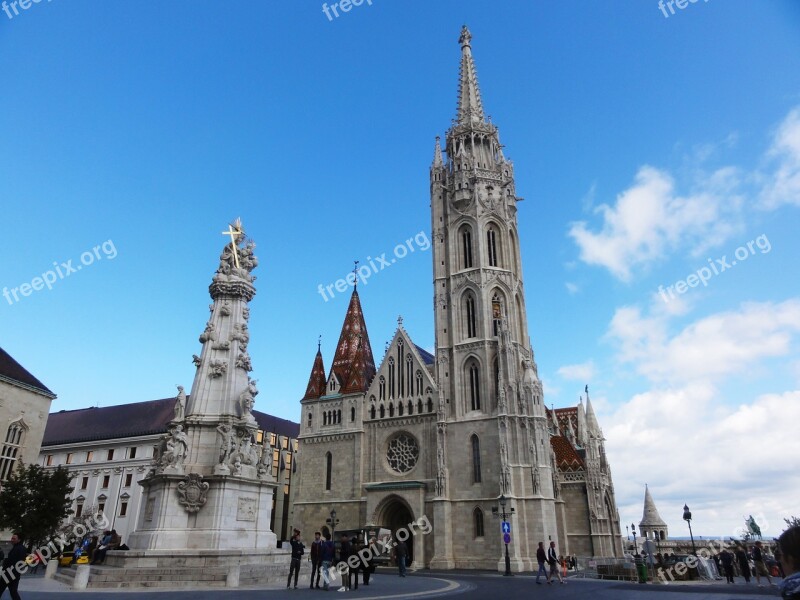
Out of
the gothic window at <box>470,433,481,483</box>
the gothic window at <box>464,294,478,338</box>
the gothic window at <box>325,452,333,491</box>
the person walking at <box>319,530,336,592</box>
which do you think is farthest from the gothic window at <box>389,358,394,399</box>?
the person walking at <box>319,530,336,592</box>

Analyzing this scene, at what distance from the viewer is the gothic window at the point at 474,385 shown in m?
38.2

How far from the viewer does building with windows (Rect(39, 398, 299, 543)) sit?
148 feet

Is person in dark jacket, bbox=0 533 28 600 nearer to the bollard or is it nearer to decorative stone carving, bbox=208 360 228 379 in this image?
the bollard

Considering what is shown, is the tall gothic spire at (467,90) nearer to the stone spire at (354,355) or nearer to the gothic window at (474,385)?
the stone spire at (354,355)

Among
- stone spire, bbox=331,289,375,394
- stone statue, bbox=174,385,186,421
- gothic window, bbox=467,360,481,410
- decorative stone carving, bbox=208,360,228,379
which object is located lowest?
stone statue, bbox=174,385,186,421

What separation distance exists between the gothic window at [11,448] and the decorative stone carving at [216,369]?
26.8 meters

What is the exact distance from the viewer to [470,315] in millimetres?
41188

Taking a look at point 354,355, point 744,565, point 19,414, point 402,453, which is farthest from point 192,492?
point 354,355

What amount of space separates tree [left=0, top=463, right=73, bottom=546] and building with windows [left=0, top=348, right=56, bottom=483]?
13729mm

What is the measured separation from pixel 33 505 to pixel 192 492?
1319 cm

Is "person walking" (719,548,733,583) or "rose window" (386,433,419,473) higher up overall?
"rose window" (386,433,419,473)

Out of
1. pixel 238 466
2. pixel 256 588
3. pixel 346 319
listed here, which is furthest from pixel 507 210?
pixel 256 588

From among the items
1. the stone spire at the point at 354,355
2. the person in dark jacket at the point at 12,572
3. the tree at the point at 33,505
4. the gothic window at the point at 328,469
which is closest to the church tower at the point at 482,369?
the stone spire at the point at 354,355

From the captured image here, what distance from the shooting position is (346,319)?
158 ft
